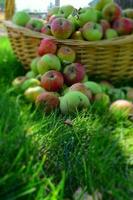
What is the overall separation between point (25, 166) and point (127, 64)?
6.96ft

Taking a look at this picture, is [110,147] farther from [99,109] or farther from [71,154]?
[99,109]

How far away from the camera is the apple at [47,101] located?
2.62 m

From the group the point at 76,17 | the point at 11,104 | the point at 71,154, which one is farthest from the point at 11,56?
the point at 71,154

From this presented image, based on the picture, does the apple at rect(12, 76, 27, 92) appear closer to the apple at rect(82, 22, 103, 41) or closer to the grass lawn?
the apple at rect(82, 22, 103, 41)

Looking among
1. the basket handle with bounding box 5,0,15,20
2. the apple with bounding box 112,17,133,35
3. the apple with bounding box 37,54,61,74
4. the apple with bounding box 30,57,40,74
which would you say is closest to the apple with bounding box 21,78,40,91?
the apple with bounding box 37,54,61,74

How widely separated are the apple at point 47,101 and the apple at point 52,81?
0.24 meters

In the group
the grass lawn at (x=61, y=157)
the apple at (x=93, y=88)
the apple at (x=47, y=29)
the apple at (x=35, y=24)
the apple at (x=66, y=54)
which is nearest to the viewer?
the grass lawn at (x=61, y=157)

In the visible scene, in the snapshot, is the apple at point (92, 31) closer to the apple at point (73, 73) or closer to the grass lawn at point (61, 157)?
the apple at point (73, 73)

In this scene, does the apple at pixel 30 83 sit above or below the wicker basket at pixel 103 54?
below

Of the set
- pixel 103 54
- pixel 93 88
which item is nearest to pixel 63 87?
pixel 93 88

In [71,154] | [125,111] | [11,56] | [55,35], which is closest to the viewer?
[71,154]

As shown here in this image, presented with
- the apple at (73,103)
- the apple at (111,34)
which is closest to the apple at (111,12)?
the apple at (111,34)

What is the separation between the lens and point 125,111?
2576mm

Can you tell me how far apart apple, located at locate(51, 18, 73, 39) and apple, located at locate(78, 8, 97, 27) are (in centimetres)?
17
